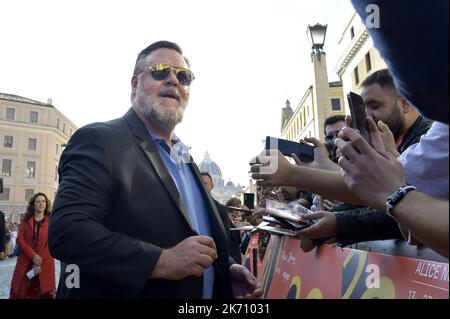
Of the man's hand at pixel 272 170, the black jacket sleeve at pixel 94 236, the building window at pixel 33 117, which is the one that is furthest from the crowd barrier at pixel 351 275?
the building window at pixel 33 117

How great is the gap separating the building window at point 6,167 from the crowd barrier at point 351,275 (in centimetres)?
4936

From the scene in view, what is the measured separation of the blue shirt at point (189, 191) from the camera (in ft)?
6.43

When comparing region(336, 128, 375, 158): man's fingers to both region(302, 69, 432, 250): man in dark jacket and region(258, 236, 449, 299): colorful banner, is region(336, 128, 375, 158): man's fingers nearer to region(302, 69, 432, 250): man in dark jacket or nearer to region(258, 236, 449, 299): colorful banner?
region(302, 69, 432, 250): man in dark jacket

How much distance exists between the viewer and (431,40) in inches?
24.4

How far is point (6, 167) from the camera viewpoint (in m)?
44.4

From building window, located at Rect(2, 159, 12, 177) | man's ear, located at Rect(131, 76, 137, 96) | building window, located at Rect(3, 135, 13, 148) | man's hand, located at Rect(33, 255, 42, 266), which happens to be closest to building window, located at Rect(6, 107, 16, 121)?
building window, located at Rect(3, 135, 13, 148)

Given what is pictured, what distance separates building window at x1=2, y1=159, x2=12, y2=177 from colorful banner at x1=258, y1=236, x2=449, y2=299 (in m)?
49.4

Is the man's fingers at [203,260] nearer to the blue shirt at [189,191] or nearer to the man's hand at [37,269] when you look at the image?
the blue shirt at [189,191]

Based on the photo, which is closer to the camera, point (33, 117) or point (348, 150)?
point (348, 150)

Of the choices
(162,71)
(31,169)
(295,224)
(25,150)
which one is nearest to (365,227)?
(295,224)

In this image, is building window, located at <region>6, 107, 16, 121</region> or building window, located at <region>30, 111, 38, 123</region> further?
building window, located at <region>30, 111, 38, 123</region>

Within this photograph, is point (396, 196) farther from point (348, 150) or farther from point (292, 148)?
point (292, 148)

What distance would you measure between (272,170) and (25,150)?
50.8 metres

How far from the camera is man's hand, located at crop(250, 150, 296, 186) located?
75.5 inches
